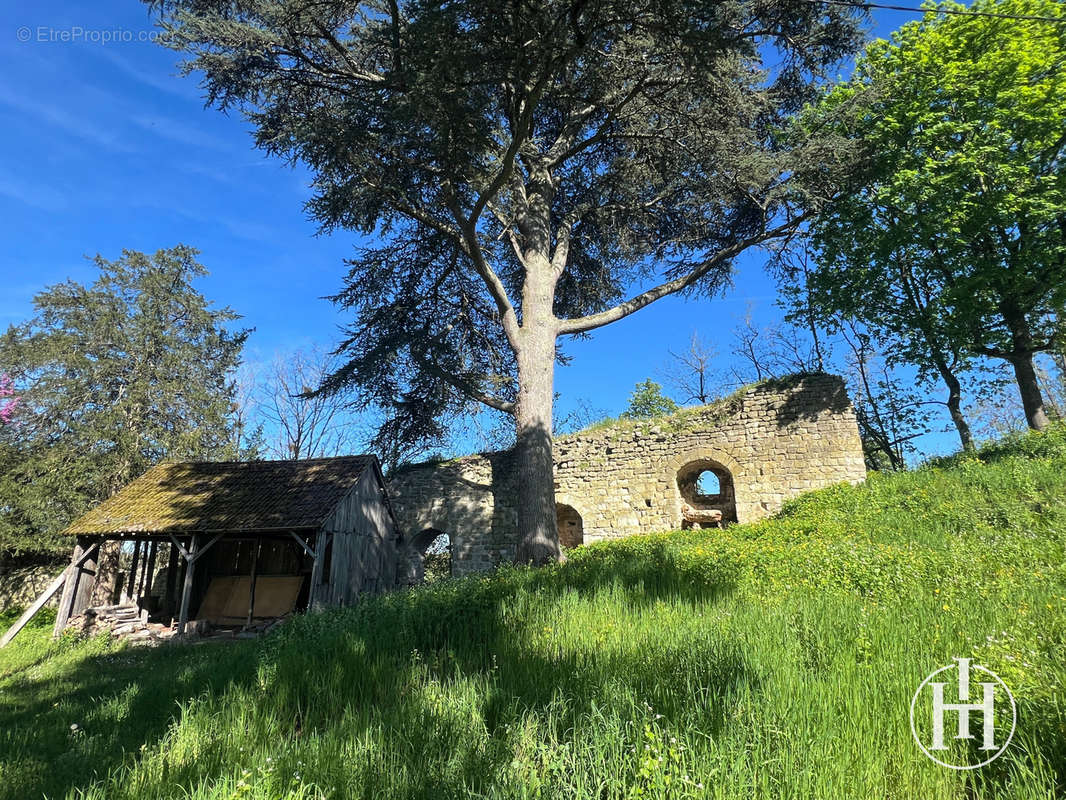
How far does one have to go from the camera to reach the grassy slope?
7.04 ft

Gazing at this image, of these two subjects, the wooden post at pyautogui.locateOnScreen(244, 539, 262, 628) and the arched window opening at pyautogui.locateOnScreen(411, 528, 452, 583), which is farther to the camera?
the arched window opening at pyautogui.locateOnScreen(411, 528, 452, 583)

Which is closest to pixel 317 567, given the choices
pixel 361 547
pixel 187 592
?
pixel 361 547

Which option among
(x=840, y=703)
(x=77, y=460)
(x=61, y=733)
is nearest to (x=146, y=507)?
(x=77, y=460)

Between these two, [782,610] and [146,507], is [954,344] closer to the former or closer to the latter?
[782,610]

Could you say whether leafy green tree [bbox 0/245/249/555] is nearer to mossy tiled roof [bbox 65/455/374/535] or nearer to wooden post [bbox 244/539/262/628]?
mossy tiled roof [bbox 65/455/374/535]

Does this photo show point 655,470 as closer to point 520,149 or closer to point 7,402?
point 520,149

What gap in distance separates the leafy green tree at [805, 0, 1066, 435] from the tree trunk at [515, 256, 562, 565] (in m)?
6.64

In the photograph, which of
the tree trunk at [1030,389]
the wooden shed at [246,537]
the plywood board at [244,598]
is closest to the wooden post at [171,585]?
the wooden shed at [246,537]

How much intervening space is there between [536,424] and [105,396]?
15.8 m

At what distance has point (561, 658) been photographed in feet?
11.9

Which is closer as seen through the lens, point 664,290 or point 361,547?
point 664,290

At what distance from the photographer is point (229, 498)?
12758 millimetres

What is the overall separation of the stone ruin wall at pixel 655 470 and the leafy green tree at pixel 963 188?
2.82 metres

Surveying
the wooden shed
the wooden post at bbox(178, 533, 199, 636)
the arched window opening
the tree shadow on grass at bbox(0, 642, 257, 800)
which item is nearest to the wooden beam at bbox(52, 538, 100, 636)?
the wooden shed
